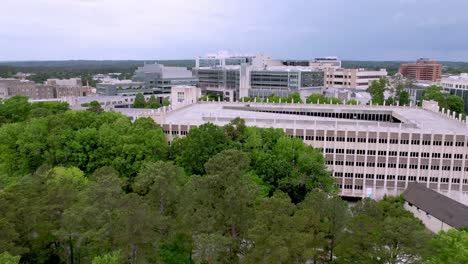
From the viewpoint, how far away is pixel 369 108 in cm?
8688

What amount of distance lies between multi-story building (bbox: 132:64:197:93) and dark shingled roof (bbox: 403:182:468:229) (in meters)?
131

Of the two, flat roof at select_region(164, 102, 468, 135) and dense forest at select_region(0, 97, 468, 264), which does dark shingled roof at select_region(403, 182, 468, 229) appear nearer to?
dense forest at select_region(0, 97, 468, 264)

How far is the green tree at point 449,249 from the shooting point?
24.7 m

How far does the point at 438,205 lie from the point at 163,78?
5495 inches

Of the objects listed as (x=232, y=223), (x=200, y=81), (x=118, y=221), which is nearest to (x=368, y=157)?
(x=232, y=223)

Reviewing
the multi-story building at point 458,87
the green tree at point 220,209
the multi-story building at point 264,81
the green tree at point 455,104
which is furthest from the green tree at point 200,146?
the multi-story building at point 458,87

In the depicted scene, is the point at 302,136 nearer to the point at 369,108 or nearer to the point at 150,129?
the point at 150,129

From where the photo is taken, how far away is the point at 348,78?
172m

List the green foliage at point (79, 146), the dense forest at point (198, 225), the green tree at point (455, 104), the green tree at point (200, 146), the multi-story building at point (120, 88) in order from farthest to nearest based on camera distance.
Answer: the multi-story building at point (120, 88) < the green tree at point (455, 104) < the green foliage at point (79, 146) < the green tree at point (200, 146) < the dense forest at point (198, 225)

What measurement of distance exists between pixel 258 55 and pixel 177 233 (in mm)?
171052

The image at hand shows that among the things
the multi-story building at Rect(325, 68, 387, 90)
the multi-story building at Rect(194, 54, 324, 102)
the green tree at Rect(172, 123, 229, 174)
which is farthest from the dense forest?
the multi-story building at Rect(325, 68, 387, 90)

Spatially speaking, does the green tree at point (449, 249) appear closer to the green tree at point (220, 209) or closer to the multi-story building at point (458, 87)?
the green tree at point (220, 209)

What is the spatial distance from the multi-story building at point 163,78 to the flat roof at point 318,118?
8494 cm

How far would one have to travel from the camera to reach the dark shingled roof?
45.6 metres
